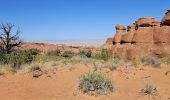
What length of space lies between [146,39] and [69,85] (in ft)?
92.0

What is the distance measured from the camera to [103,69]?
14062mm

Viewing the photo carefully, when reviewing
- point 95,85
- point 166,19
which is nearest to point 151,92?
point 95,85

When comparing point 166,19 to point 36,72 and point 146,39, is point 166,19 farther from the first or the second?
point 36,72

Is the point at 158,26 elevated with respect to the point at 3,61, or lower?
elevated

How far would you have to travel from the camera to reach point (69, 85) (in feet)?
36.3

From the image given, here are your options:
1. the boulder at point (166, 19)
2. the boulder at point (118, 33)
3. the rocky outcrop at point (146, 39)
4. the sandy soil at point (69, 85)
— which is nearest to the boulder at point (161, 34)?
the rocky outcrop at point (146, 39)

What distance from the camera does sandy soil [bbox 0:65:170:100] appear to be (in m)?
9.52

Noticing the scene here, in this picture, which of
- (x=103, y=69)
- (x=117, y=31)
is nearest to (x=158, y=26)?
(x=117, y=31)

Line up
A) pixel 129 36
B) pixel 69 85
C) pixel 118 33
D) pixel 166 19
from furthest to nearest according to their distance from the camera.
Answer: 1. pixel 118 33
2. pixel 129 36
3. pixel 166 19
4. pixel 69 85

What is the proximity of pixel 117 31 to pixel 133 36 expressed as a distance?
7094 mm

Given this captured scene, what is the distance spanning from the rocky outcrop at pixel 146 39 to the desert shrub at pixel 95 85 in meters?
25.7

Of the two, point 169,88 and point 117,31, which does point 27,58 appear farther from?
point 117,31

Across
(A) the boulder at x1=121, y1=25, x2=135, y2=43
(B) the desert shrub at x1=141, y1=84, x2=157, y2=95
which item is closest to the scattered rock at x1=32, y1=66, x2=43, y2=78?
(B) the desert shrub at x1=141, y1=84, x2=157, y2=95

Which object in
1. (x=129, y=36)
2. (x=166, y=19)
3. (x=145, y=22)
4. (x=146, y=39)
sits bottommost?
(x=146, y=39)
